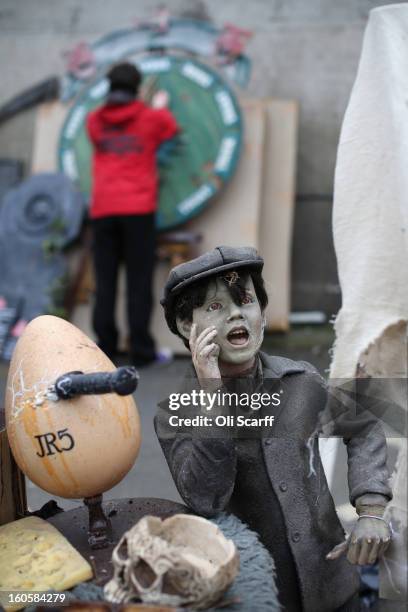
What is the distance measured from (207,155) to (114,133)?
66 centimetres

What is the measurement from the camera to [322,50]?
5.75 m

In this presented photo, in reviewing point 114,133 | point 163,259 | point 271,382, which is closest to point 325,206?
point 163,259

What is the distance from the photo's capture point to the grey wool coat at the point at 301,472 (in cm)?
161

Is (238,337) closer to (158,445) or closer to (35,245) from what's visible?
(158,445)

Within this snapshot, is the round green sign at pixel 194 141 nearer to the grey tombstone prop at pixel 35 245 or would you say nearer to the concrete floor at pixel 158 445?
the grey tombstone prop at pixel 35 245

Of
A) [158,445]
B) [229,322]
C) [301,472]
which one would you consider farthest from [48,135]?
[301,472]

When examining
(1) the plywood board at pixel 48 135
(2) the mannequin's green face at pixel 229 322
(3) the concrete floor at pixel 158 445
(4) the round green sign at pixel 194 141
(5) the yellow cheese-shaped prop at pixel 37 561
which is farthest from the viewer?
(1) the plywood board at pixel 48 135

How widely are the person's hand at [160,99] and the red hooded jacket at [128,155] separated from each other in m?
0.34

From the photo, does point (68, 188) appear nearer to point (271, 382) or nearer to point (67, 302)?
point (67, 302)

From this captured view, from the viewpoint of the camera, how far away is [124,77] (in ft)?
15.7

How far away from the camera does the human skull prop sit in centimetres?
130

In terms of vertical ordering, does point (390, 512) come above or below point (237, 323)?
below

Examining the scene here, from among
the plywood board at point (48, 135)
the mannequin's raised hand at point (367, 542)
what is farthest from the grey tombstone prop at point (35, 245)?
the mannequin's raised hand at point (367, 542)

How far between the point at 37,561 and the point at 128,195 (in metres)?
3.53
